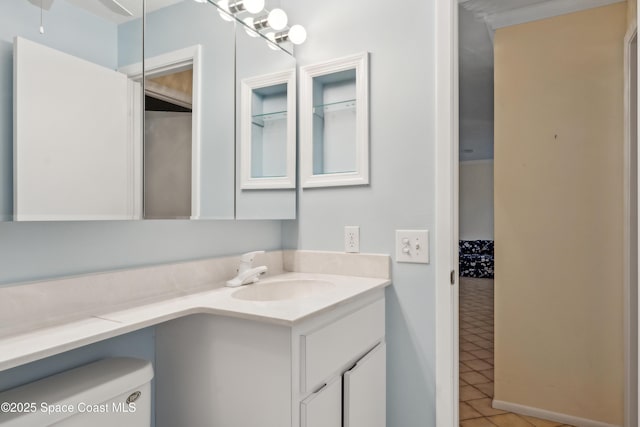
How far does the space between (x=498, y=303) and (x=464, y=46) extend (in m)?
1.95

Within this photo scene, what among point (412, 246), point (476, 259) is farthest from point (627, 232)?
point (476, 259)

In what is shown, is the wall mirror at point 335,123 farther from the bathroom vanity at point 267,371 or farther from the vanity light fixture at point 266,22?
the bathroom vanity at point 267,371

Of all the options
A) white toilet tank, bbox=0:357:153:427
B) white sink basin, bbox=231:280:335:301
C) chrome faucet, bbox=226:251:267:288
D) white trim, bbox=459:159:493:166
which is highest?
white trim, bbox=459:159:493:166

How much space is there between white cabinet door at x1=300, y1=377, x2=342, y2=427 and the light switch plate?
551mm

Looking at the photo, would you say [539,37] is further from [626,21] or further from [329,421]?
[329,421]

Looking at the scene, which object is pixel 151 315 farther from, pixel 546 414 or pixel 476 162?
pixel 476 162

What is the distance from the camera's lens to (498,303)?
2232 mm

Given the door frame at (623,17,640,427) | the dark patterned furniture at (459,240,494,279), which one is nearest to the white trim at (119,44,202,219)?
the door frame at (623,17,640,427)

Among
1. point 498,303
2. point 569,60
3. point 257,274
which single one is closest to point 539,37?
point 569,60

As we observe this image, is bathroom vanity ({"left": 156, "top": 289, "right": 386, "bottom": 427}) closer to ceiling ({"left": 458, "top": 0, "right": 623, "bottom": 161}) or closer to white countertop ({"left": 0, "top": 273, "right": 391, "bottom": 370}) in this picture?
white countertop ({"left": 0, "top": 273, "right": 391, "bottom": 370})

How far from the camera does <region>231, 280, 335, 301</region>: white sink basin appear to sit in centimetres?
146

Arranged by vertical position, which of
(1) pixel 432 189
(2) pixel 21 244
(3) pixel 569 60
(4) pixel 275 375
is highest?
(3) pixel 569 60

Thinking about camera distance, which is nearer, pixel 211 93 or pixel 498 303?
pixel 211 93

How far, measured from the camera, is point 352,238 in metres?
1.61
